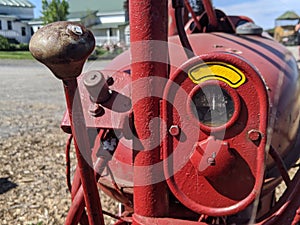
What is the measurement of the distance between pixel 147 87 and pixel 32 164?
3143mm

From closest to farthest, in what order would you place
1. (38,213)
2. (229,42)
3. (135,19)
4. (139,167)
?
(135,19), (139,167), (229,42), (38,213)

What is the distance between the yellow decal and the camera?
132 centimetres

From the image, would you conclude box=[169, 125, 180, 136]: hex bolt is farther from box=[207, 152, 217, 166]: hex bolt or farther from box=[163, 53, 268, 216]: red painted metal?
box=[207, 152, 217, 166]: hex bolt

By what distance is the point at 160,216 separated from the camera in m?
1.45

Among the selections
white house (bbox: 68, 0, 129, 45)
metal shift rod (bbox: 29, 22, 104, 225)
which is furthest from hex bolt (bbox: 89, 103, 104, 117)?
white house (bbox: 68, 0, 129, 45)

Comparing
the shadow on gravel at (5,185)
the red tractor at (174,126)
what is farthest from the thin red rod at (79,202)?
the shadow on gravel at (5,185)

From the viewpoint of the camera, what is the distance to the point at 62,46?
1.09 meters

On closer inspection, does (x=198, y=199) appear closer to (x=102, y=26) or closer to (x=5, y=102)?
(x=5, y=102)

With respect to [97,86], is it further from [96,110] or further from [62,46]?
[62,46]

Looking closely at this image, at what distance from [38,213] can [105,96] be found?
191 cm

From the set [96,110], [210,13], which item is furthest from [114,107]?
[210,13]

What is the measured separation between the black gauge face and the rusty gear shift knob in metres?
0.40

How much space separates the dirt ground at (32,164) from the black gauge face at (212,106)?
2.74ft

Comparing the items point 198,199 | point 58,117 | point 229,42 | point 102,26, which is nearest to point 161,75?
point 198,199
